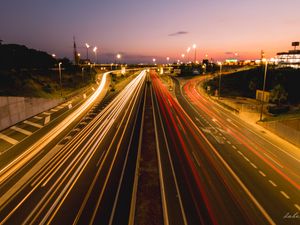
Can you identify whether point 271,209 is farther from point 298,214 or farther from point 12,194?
point 12,194

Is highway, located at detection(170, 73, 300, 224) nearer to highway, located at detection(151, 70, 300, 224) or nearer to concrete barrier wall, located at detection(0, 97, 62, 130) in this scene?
highway, located at detection(151, 70, 300, 224)

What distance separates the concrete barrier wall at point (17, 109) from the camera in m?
32.8

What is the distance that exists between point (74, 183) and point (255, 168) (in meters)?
16.5

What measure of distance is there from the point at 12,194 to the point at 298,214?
20435 millimetres

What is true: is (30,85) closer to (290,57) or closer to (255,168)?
(255,168)

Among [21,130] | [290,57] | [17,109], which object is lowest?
[21,130]

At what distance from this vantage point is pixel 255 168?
2136cm

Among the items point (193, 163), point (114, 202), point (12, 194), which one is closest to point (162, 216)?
point (114, 202)

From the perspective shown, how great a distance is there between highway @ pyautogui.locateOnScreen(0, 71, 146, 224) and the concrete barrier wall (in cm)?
787

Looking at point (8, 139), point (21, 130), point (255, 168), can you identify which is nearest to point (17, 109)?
point (21, 130)

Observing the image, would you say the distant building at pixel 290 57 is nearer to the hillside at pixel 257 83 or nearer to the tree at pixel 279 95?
the hillside at pixel 257 83

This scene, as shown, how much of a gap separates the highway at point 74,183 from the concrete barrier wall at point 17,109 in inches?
310

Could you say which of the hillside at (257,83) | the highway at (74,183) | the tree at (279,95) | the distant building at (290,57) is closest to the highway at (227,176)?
the highway at (74,183)

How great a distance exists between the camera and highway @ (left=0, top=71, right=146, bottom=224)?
1477cm
